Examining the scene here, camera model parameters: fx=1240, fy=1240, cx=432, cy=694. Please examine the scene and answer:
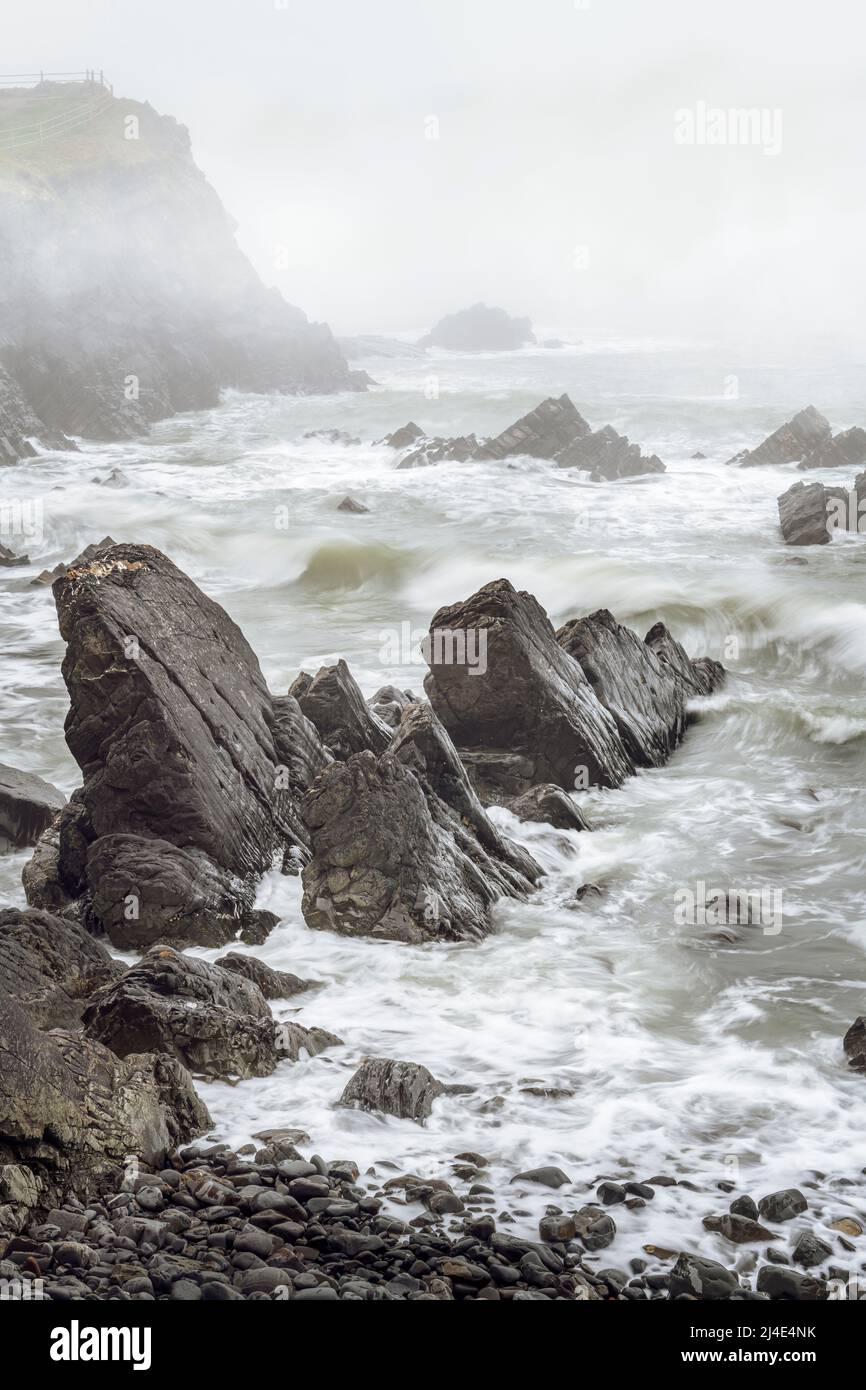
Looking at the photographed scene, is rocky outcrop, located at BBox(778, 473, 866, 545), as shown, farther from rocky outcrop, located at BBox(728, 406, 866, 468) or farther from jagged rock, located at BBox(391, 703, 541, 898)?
jagged rock, located at BBox(391, 703, 541, 898)

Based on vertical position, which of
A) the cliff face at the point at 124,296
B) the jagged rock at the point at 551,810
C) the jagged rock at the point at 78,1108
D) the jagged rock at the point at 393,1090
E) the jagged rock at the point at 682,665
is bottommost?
the jagged rock at the point at 393,1090

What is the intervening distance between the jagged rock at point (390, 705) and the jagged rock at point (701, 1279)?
8102mm

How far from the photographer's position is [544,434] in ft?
123

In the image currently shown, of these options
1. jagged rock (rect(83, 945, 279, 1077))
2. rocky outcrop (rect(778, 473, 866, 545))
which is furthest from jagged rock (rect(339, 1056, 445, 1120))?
rocky outcrop (rect(778, 473, 866, 545))

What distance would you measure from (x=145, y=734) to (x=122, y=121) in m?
60.6

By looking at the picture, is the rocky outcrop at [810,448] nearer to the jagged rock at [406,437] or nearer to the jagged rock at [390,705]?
the jagged rock at [406,437]

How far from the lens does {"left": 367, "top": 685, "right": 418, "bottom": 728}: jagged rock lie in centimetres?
1337

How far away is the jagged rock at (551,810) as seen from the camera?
38.8ft

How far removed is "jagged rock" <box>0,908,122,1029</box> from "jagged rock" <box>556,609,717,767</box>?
725 cm

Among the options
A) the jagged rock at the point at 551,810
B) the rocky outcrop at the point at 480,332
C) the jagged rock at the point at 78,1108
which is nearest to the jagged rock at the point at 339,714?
the jagged rock at the point at 551,810

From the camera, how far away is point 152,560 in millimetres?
10930

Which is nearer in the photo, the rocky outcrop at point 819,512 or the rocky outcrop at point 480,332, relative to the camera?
the rocky outcrop at point 819,512

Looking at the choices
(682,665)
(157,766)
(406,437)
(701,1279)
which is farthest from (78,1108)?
(406,437)

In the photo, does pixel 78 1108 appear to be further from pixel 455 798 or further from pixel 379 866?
pixel 455 798
